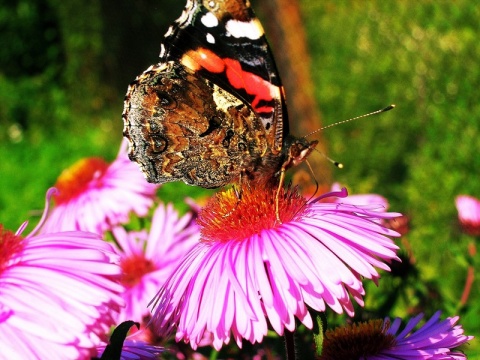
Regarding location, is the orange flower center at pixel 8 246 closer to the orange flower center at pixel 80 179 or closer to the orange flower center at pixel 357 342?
the orange flower center at pixel 357 342

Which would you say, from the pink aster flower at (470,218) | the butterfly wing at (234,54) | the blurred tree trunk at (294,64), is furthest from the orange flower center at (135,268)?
the blurred tree trunk at (294,64)

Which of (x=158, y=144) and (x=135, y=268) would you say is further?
(x=135, y=268)

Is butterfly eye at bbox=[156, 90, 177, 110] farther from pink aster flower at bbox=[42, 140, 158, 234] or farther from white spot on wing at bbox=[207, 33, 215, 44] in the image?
pink aster flower at bbox=[42, 140, 158, 234]

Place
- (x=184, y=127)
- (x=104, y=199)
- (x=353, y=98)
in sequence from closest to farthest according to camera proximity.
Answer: (x=184, y=127) < (x=104, y=199) < (x=353, y=98)

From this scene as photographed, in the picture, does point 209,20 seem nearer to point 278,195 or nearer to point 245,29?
point 245,29

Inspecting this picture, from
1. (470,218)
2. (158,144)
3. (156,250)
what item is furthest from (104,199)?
(470,218)

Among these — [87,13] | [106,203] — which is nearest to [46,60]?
[87,13]
